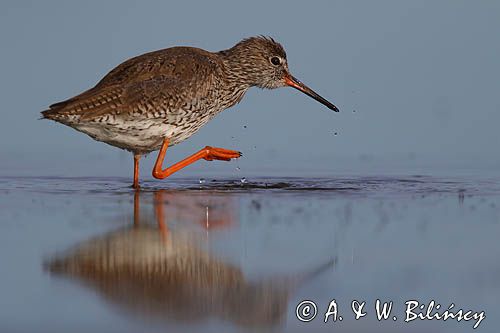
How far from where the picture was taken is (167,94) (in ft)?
31.2

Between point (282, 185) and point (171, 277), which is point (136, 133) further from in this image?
point (171, 277)

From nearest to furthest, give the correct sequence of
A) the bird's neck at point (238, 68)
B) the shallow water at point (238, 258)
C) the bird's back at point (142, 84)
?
the shallow water at point (238, 258) → the bird's back at point (142, 84) → the bird's neck at point (238, 68)

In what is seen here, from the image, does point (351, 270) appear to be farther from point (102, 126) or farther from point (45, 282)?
point (102, 126)

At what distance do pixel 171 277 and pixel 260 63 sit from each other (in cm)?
626

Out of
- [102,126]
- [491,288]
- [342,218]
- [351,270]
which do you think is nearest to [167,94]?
[102,126]

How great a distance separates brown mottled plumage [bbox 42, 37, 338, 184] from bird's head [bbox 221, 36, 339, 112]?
0.38m

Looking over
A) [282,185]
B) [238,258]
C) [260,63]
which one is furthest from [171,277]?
[260,63]

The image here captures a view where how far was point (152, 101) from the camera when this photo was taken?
941cm

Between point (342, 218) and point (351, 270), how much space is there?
1.94 metres

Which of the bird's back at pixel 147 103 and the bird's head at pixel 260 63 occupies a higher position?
the bird's head at pixel 260 63

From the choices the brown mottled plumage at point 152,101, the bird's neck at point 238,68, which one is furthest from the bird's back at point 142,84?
the bird's neck at point 238,68

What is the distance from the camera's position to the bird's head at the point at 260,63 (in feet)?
35.9

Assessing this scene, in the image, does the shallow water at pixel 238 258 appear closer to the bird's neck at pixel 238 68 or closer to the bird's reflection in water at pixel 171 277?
the bird's reflection in water at pixel 171 277

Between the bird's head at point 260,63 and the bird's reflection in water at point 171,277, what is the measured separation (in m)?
4.21
